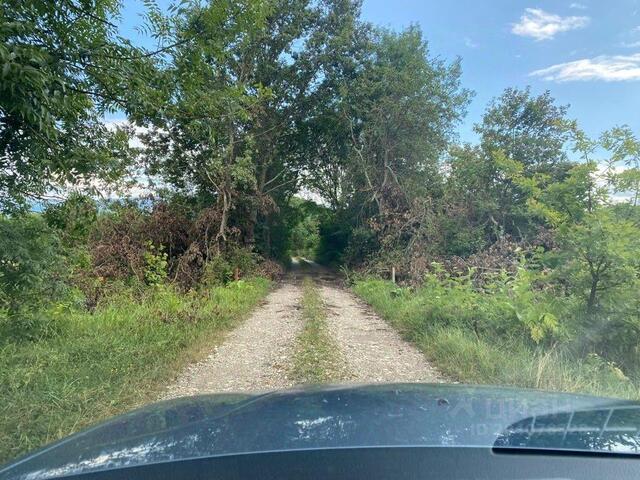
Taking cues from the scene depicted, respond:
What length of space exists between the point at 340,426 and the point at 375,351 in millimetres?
6010

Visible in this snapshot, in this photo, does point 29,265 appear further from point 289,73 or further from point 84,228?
point 289,73

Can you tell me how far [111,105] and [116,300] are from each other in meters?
6.86

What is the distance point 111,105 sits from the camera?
501 centimetres

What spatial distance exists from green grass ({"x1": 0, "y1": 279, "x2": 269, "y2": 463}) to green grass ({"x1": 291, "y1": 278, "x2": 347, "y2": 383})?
155 centimetres

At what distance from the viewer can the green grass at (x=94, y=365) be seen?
446cm

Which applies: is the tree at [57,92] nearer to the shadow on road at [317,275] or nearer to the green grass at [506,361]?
the green grass at [506,361]

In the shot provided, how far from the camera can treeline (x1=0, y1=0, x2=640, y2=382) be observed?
4730mm

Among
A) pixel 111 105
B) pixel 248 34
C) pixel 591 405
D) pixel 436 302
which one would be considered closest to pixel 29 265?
pixel 111 105

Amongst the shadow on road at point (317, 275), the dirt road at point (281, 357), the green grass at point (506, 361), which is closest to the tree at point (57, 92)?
the dirt road at point (281, 357)

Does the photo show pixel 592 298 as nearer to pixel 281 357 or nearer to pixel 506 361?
pixel 506 361

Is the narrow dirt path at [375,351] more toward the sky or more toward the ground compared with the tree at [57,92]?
more toward the ground

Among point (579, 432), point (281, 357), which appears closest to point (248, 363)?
point (281, 357)

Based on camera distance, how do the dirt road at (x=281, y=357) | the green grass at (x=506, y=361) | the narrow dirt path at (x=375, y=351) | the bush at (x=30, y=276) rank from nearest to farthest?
1. the green grass at (x=506, y=361)
2. the bush at (x=30, y=276)
3. the dirt road at (x=281, y=357)
4. the narrow dirt path at (x=375, y=351)

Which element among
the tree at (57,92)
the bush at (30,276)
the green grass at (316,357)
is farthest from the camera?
the green grass at (316,357)
